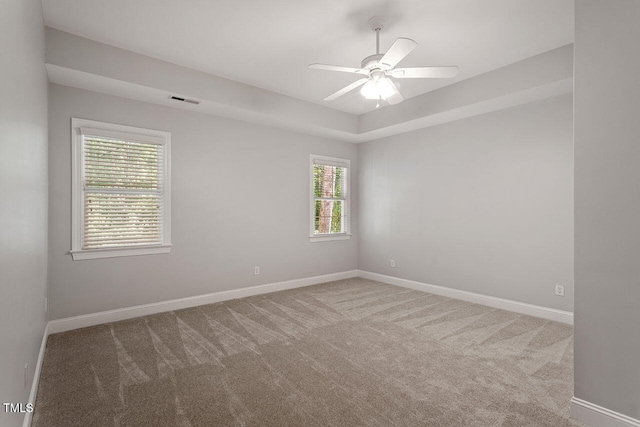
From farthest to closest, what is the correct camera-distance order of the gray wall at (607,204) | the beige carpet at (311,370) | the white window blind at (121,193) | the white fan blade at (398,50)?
1. the white window blind at (121,193)
2. the white fan blade at (398,50)
3. the beige carpet at (311,370)
4. the gray wall at (607,204)

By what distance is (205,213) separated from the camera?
438 centimetres

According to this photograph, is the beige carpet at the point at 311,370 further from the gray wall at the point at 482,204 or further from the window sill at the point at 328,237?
the window sill at the point at 328,237

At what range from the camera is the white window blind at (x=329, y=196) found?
566 cm

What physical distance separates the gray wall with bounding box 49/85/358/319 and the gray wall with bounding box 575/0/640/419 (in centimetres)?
386

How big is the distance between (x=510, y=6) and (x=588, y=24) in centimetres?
90

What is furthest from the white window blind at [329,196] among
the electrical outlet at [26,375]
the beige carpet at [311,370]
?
the electrical outlet at [26,375]

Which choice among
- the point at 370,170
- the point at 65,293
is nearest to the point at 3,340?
the point at 65,293

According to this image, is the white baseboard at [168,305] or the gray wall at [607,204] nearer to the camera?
the gray wall at [607,204]

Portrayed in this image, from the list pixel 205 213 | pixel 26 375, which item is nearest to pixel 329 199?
pixel 205 213

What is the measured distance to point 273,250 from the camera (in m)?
5.07

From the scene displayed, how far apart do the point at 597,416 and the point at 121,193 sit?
15.2ft

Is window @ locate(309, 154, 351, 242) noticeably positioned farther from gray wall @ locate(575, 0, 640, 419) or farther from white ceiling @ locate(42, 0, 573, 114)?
gray wall @ locate(575, 0, 640, 419)

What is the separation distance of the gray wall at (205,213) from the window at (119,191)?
0.30ft

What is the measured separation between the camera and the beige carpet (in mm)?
2021
